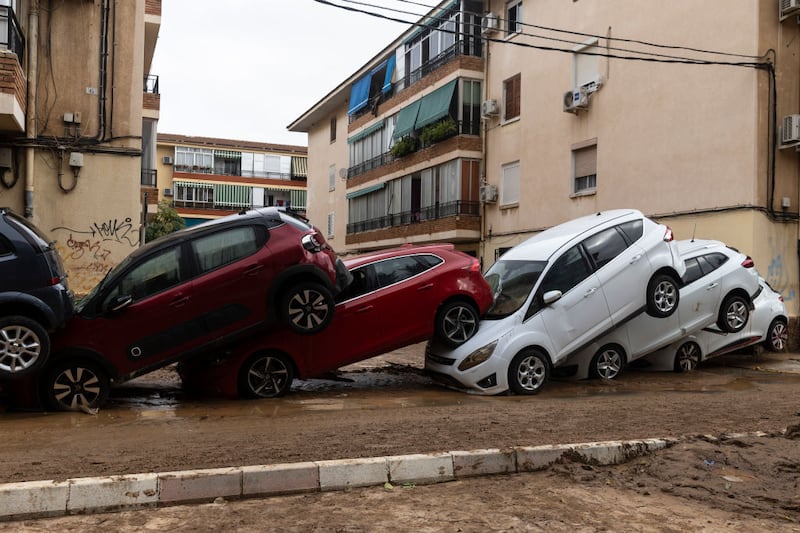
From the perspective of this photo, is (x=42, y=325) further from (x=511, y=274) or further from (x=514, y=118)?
(x=514, y=118)

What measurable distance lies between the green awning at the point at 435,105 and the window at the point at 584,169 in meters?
6.86

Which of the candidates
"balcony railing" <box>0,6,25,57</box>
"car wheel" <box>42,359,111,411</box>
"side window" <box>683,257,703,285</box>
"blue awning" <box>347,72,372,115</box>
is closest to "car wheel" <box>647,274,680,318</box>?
"side window" <box>683,257,703,285</box>

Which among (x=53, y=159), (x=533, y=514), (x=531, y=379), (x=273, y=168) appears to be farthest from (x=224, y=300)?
(x=273, y=168)

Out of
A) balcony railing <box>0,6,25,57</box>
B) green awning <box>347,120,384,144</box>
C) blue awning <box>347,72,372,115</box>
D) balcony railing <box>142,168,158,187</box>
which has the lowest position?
balcony railing <box>142,168,158,187</box>

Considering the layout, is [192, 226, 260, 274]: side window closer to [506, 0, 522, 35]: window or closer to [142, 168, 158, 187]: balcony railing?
[142, 168, 158, 187]: balcony railing

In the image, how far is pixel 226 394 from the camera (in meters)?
9.71

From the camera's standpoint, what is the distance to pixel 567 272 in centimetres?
1046

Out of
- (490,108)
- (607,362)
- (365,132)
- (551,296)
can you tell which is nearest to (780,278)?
(607,362)

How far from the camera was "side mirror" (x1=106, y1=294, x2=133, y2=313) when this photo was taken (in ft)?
28.6

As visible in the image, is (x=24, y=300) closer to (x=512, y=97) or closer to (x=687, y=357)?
(x=687, y=357)

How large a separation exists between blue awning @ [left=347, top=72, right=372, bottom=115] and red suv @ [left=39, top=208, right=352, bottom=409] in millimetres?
27982

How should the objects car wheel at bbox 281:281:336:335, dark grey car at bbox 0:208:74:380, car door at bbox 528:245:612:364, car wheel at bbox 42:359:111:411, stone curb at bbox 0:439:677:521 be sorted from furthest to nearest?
car door at bbox 528:245:612:364
car wheel at bbox 281:281:336:335
car wheel at bbox 42:359:111:411
dark grey car at bbox 0:208:74:380
stone curb at bbox 0:439:677:521

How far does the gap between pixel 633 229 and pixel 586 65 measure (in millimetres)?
12490

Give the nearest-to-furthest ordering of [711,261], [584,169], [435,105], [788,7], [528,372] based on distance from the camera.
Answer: [528,372], [711,261], [788,7], [584,169], [435,105]
